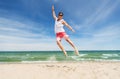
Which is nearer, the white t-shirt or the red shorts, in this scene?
the white t-shirt

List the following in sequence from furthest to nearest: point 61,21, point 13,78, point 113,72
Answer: point 113,72, point 13,78, point 61,21

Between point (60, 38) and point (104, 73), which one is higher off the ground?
point (60, 38)

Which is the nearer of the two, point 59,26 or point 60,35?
point 59,26

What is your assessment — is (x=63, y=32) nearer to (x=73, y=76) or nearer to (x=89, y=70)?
(x=73, y=76)

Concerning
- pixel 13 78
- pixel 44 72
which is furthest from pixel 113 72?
pixel 13 78

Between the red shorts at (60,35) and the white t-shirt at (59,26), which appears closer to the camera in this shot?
the white t-shirt at (59,26)

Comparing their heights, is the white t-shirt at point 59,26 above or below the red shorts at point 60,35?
above

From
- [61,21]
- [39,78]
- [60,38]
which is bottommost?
[39,78]

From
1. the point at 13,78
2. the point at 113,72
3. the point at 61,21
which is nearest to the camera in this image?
the point at 61,21

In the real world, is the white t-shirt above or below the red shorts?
above

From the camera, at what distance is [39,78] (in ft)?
44.0

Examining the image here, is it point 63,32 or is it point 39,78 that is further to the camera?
point 39,78

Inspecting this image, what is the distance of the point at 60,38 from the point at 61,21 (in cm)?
64

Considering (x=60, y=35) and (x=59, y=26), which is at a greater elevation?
(x=59, y=26)
